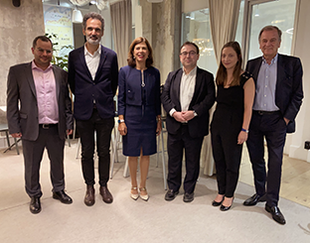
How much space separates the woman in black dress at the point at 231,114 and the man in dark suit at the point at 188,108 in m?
Result: 0.13

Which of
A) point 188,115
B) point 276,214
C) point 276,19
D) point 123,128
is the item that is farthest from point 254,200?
point 276,19

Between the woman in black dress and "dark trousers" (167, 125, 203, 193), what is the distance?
211 millimetres

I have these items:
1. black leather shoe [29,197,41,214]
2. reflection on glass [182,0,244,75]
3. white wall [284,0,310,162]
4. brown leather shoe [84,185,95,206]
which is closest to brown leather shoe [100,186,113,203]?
brown leather shoe [84,185,95,206]

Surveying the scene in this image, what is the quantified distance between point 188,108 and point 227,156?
0.59 meters

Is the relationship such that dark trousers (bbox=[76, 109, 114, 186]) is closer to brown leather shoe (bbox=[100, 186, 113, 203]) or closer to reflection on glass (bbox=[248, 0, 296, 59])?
brown leather shoe (bbox=[100, 186, 113, 203])

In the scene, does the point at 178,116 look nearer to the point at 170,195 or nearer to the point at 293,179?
the point at 170,195

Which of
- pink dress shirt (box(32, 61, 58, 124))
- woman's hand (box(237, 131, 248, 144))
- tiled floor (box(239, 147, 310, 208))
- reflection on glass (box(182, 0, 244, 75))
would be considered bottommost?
tiled floor (box(239, 147, 310, 208))

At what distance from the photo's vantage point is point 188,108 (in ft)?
8.04

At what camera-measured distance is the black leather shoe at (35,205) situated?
7.94 ft

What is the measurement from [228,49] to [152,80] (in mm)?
769

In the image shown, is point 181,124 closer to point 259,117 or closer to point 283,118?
point 259,117

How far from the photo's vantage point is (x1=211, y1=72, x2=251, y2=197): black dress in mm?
2236

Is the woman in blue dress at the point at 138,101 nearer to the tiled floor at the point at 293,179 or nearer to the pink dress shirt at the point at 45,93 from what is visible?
the pink dress shirt at the point at 45,93

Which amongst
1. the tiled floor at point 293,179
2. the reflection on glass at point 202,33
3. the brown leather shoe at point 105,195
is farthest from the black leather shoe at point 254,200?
the reflection on glass at point 202,33
